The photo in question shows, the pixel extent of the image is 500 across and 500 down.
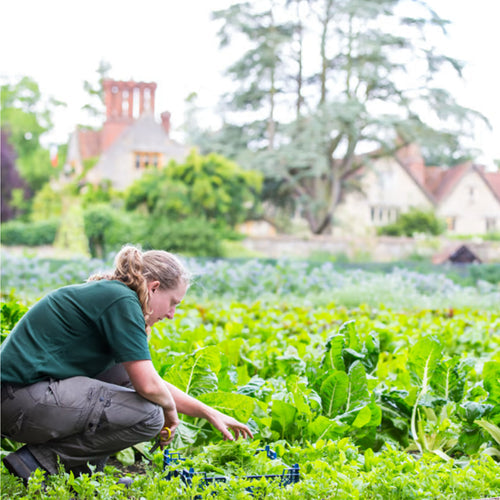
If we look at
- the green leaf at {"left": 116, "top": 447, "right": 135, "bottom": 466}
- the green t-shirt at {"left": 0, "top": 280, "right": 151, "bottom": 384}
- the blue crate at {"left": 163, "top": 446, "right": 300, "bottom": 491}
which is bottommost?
the green leaf at {"left": 116, "top": 447, "right": 135, "bottom": 466}

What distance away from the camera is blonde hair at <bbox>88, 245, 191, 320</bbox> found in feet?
7.42

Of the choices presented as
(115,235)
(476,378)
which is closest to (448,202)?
(115,235)

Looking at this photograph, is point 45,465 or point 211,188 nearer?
point 45,465

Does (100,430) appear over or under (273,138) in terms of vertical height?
under

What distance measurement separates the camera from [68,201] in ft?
62.6

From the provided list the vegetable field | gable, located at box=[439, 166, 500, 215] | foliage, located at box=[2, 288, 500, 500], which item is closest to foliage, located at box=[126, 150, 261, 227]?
the vegetable field

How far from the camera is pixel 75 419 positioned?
2219mm

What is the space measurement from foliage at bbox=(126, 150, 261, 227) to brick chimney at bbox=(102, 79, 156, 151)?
282 inches

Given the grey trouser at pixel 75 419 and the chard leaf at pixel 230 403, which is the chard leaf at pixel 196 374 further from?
the grey trouser at pixel 75 419

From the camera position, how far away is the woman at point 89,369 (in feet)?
7.09

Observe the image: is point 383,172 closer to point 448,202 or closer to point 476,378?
point 448,202

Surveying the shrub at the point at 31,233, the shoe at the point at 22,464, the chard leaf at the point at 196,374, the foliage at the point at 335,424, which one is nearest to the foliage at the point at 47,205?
the shrub at the point at 31,233

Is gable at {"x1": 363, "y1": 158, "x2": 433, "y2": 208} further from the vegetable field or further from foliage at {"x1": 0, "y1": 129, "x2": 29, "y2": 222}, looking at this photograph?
the vegetable field

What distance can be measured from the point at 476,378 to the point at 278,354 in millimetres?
1124
